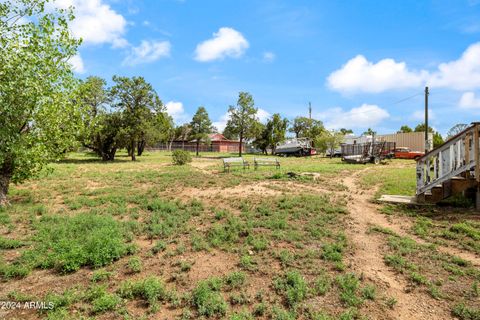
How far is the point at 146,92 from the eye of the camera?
27078 millimetres

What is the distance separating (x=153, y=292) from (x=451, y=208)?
7.82 metres

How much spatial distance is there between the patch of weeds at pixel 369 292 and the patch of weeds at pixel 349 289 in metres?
0.10

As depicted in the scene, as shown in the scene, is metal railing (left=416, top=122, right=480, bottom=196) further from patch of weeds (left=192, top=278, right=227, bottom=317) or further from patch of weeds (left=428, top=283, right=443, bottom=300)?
patch of weeds (left=192, top=278, right=227, bottom=317)

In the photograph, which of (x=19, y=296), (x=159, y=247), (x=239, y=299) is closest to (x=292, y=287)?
(x=239, y=299)

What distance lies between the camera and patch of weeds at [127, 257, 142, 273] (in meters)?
4.30

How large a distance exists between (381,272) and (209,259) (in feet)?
8.99

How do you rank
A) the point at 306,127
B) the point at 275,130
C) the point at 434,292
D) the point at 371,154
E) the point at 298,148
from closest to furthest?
the point at 434,292 < the point at 371,154 < the point at 298,148 < the point at 275,130 < the point at 306,127

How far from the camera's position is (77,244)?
16.4 feet

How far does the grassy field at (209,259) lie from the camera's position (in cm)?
343

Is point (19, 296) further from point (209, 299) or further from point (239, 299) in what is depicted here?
point (239, 299)

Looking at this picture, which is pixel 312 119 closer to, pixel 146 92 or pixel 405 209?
pixel 146 92

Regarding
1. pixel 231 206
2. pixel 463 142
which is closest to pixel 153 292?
pixel 231 206

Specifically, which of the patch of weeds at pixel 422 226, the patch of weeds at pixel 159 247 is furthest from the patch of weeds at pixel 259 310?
the patch of weeds at pixel 422 226

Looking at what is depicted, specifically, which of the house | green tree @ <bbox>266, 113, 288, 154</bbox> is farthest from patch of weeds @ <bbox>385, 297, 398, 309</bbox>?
the house
